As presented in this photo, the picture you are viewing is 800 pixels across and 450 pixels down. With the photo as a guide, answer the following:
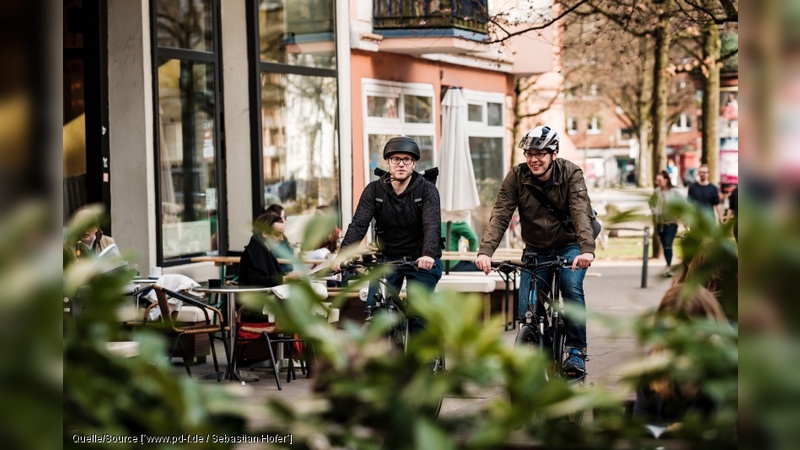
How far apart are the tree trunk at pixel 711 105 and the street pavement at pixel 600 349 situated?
9.43 feet

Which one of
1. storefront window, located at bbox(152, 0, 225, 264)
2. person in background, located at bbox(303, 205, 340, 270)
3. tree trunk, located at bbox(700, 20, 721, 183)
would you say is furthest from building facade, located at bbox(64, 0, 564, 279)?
tree trunk, located at bbox(700, 20, 721, 183)

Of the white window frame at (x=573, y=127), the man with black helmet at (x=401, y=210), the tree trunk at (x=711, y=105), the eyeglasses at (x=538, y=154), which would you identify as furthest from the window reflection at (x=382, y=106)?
the white window frame at (x=573, y=127)

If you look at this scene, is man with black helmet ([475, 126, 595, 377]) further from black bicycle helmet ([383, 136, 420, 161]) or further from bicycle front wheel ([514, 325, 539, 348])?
black bicycle helmet ([383, 136, 420, 161])

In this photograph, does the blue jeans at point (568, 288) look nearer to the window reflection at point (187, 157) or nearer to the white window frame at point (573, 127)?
the window reflection at point (187, 157)

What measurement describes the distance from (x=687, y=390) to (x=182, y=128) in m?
12.9

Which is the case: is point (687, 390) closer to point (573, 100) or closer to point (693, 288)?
point (693, 288)

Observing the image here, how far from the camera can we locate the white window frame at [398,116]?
2017 centimetres

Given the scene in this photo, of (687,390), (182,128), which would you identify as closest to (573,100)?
(182,128)

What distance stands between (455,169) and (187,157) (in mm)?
6058

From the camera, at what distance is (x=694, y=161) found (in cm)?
9344

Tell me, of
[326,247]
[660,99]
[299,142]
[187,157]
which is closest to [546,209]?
[326,247]

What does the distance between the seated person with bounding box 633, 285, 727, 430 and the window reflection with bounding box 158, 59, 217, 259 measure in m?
12.1

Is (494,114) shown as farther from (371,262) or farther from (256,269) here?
(371,262)

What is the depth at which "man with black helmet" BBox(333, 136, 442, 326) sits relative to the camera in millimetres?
9508
